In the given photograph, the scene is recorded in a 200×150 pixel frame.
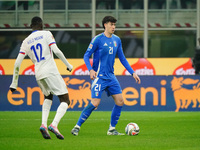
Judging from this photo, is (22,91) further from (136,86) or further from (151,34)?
(151,34)

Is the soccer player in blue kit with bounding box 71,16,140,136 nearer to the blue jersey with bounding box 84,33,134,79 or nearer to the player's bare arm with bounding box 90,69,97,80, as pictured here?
the blue jersey with bounding box 84,33,134,79

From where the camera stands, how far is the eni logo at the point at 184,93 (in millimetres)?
16750

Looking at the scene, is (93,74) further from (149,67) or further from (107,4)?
(107,4)

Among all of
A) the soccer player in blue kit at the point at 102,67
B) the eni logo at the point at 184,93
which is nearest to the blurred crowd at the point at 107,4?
the eni logo at the point at 184,93

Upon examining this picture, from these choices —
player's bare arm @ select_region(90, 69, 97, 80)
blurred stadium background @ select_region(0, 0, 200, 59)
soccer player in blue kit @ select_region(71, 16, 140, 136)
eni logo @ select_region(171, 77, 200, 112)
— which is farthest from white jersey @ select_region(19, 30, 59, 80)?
blurred stadium background @ select_region(0, 0, 200, 59)

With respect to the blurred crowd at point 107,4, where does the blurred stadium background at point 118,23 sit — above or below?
below

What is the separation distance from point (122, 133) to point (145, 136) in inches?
23.3

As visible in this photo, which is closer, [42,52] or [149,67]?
[42,52]

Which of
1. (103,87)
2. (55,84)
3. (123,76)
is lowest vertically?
(123,76)

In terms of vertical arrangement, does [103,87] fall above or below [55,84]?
below

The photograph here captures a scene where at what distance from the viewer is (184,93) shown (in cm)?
1684

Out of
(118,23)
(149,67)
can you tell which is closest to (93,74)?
(149,67)

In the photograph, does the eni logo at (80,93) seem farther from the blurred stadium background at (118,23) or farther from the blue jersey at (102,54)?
the blue jersey at (102,54)

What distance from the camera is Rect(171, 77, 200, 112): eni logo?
16750 mm
